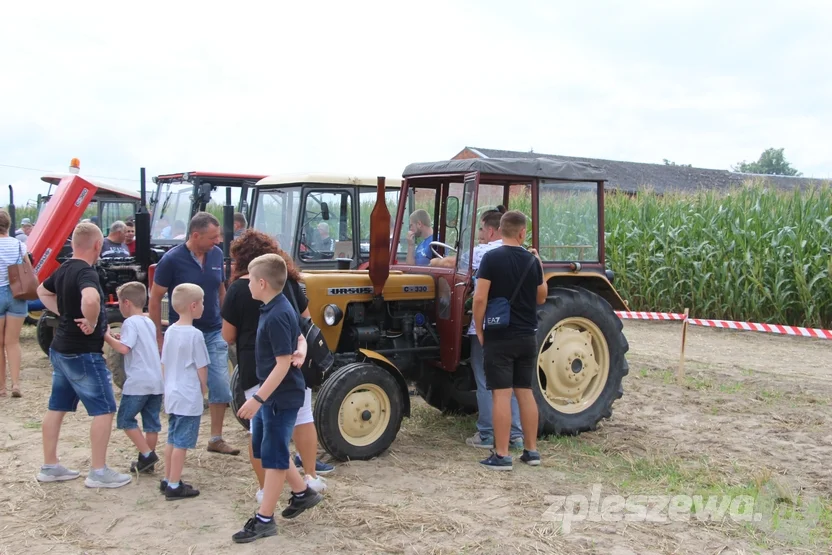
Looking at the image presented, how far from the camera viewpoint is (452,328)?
5.67m

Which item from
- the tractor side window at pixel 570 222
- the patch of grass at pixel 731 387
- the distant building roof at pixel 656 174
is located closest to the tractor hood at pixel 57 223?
the tractor side window at pixel 570 222

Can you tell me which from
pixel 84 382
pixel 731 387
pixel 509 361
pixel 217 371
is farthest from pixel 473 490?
pixel 731 387

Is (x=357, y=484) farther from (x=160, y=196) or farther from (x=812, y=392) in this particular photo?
(x=160, y=196)

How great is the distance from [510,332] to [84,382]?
2.61 m

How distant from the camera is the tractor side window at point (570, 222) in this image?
19.6ft

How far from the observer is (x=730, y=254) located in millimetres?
12414

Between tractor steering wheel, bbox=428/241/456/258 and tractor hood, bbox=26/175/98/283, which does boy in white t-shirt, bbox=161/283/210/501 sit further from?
tractor hood, bbox=26/175/98/283

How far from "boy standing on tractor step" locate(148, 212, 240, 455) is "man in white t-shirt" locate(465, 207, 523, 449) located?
1.70 metres

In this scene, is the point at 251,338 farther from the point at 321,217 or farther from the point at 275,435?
the point at 321,217

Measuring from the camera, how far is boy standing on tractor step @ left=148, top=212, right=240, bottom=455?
17.4ft

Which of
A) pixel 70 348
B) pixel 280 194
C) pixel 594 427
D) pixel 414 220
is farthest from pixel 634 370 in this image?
pixel 70 348

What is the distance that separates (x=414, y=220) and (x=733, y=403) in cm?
→ 332

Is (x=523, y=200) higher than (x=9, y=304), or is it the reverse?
(x=523, y=200)

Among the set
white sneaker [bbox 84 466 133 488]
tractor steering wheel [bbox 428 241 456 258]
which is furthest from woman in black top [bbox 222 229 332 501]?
tractor steering wheel [bbox 428 241 456 258]
